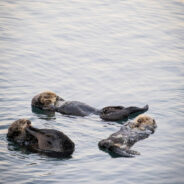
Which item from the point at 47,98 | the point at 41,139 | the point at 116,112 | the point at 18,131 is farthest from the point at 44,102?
the point at 41,139

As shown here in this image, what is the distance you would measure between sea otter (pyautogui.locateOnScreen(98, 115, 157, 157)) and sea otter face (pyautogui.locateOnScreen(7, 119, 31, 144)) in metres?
1.42

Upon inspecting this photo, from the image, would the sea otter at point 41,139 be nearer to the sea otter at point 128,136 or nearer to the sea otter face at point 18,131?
the sea otter face at point 18,131

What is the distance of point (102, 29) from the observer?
54.1ft

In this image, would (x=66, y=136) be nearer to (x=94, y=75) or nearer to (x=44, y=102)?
(x=44, y=102)

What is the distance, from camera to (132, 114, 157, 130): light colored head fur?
401 inches

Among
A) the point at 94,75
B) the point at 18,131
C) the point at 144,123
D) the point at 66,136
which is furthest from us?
the point at 94,75

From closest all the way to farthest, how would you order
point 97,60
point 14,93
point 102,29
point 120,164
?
point 120,164 → point 14,93 → point 97,60 → point 102,29

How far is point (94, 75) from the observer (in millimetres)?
13227

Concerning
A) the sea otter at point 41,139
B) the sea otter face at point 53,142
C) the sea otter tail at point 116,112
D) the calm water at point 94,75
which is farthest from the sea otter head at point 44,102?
the sea otter face at point 53,142

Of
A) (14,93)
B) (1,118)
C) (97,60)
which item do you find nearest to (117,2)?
(97,60)

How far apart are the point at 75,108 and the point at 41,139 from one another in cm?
193

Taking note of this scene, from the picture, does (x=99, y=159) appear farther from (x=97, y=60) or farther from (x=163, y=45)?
(x=163, y=45)

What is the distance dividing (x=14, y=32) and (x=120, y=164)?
26.8 ft

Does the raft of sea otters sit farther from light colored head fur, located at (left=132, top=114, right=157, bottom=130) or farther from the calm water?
the calm water
